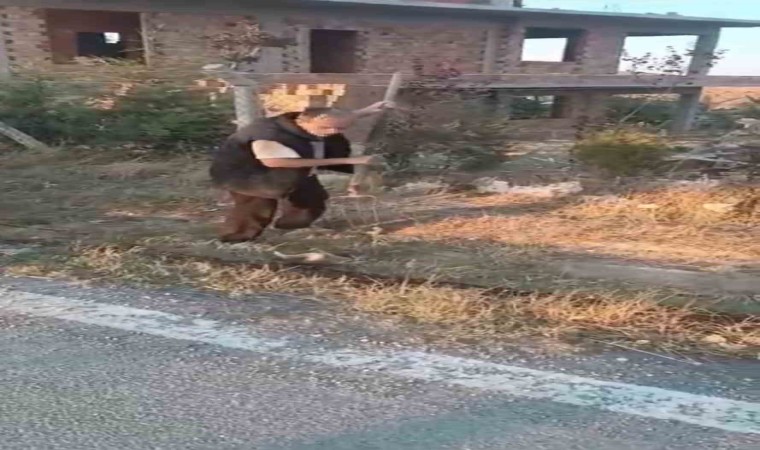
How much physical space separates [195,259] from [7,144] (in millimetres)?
7054

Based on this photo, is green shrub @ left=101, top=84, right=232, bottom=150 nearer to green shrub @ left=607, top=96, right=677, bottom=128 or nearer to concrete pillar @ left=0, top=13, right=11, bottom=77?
concrete pillar @ left=0, top=13, right=11, bottom=77

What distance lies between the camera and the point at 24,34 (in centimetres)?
1325

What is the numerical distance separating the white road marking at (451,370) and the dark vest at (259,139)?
1.42 m

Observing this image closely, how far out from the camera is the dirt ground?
439 cm

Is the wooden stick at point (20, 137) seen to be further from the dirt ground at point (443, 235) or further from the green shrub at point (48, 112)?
the dirt ground at point (443, 235)

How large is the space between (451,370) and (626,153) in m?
4.85

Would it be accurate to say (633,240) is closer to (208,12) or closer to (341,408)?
(341,408)

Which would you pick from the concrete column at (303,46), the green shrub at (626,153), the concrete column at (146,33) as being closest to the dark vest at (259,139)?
the green shrub at (626,153)

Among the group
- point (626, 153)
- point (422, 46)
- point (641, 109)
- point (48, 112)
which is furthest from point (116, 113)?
point (641, 109)

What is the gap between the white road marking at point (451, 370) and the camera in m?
2.64

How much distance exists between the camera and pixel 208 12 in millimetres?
14461

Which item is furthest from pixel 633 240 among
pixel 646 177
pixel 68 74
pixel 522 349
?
pixel 68 74

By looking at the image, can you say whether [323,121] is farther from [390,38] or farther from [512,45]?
[512,45]

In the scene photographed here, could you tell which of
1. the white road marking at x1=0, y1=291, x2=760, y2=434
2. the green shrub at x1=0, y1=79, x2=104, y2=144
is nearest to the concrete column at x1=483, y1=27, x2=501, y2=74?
the green shrub at x1=0, y1=79, x2=104, y2=144
